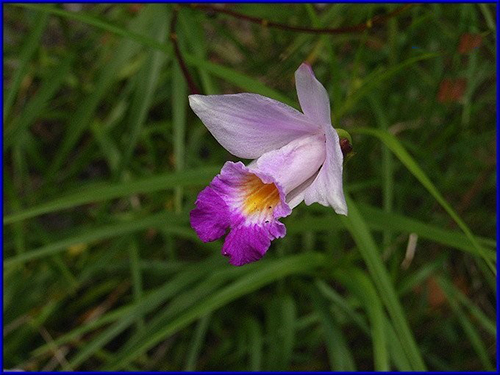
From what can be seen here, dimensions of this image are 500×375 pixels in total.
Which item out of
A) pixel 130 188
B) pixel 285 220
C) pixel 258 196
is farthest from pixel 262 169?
pixel 285 220

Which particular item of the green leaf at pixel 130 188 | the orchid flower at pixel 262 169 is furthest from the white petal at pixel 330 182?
the green leaf at pixel 130 188

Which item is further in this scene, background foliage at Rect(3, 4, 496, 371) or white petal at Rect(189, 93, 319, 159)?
background foliage at Rect(3, 4, 496, 371)

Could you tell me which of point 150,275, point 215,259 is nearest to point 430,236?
point 215,259

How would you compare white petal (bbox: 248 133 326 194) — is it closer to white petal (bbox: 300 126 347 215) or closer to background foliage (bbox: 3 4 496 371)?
white petal (bbox: 300 126 347 215)

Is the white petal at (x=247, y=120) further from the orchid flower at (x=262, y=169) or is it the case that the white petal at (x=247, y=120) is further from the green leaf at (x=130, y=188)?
the green leaf at (x=130, y=188)

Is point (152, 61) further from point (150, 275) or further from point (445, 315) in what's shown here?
point (445, 315)

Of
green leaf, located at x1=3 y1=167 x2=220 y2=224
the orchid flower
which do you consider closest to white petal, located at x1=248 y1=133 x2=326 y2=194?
the orchid flower
